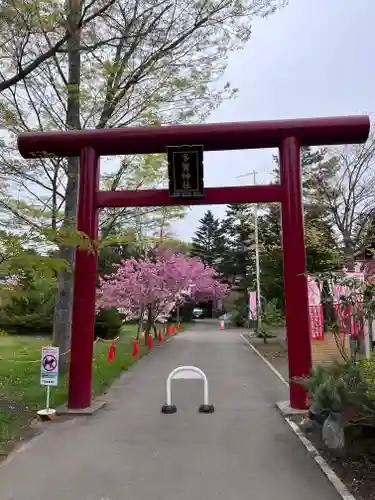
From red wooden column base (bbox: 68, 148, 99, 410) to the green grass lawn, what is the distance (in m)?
0.77

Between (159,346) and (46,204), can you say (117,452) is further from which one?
(159,346)

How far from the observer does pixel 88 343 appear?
897 centimetres

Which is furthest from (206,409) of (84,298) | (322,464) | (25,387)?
(25,387)

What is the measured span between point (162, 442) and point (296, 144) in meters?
6.10

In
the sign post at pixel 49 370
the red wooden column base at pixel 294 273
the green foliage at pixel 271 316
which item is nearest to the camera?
the sign post at pixel 49 370

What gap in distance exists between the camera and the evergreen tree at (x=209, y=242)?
2346 inches

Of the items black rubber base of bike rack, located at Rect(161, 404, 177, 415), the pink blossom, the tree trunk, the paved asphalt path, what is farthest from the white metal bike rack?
the pink blossom

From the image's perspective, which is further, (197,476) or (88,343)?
(88,343)

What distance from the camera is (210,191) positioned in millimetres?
9273

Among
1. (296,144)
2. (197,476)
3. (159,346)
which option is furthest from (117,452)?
(159,346)

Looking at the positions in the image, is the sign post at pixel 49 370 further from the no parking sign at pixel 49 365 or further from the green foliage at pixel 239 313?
the green foliage at pixel 239 313

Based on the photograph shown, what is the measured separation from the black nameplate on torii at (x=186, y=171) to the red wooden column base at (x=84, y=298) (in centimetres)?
168

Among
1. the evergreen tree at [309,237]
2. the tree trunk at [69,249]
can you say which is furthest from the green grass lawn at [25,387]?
the evergreen tree at [309,237]

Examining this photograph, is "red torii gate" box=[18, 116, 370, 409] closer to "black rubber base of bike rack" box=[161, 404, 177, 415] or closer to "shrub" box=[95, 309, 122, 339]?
"black rubber base of bike rack" box=[161, 404, 177, 415]
